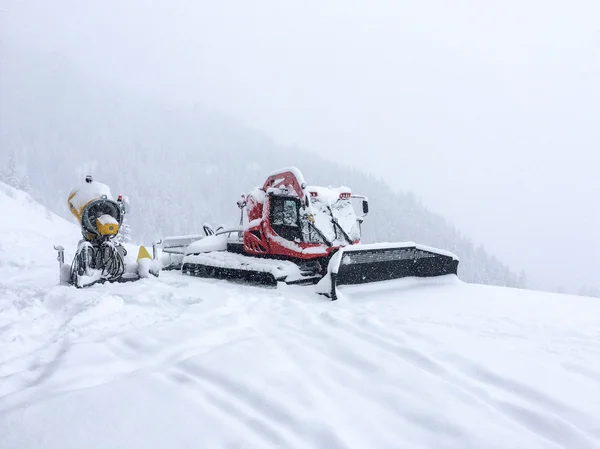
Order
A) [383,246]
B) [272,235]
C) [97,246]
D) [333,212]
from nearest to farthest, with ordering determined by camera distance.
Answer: [383,246]
[97,246]
[272,235]
[333,212]

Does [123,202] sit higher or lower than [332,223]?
higher

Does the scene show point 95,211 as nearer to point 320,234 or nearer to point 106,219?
point 106,219

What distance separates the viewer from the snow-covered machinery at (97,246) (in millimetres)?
→ 7250

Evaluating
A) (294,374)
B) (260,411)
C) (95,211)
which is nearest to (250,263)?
(95,211)

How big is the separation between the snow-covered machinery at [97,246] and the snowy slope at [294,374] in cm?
135

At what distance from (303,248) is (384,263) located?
72.0 inches

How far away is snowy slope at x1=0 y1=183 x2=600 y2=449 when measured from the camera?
2455 mm

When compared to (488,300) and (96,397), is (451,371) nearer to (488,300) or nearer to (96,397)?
(96,397)

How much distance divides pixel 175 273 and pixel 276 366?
7.27 meters

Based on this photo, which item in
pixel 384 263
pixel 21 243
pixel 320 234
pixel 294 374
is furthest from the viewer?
pixel 21 243

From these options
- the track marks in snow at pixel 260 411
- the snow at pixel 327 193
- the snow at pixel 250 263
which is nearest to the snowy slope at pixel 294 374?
the track marks in snow at pixel 260 411

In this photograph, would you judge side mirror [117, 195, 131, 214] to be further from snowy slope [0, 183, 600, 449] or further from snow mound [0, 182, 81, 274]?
snow mound [0, 182, 81, 274]

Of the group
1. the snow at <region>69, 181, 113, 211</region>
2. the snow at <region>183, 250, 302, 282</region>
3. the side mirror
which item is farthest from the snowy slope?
the side mirror

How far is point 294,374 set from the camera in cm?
336
